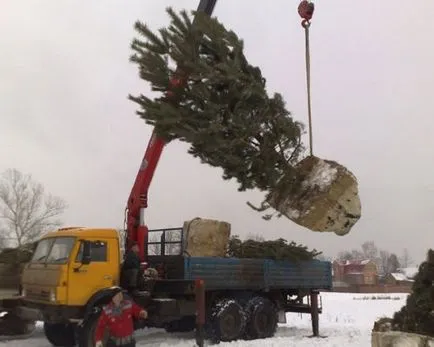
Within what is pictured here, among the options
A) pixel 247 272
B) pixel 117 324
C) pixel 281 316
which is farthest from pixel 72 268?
pixel 281 316

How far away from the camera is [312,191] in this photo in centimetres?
827

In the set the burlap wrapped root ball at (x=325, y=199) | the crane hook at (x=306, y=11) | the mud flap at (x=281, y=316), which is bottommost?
the mud flap at (x=281, y=316)

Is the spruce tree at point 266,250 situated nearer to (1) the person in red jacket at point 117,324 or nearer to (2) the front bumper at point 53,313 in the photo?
(2) the front bumper at point 53,313

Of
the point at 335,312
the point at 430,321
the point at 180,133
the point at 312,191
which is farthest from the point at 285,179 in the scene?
the point at 335,312

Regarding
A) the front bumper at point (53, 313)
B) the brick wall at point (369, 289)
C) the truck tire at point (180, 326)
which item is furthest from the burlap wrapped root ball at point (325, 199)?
the brick wall at point (369, 289)

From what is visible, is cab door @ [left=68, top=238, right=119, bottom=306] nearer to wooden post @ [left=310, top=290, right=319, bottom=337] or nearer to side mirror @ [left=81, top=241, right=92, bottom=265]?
side mirror @ [left=81, top=241, right=92, bottom=265]

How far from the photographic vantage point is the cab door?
9.37 metres

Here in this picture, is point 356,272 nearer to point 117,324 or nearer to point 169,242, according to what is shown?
point 169,242

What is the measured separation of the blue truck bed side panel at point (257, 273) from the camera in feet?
35.7

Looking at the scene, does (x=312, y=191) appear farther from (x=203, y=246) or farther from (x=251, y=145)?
(x=203, y=246)

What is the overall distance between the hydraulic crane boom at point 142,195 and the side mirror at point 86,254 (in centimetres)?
159

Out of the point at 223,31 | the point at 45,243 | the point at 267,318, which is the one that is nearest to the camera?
the point at 223,31

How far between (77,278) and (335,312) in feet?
42.5

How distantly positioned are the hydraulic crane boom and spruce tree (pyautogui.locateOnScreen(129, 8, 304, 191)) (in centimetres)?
295
